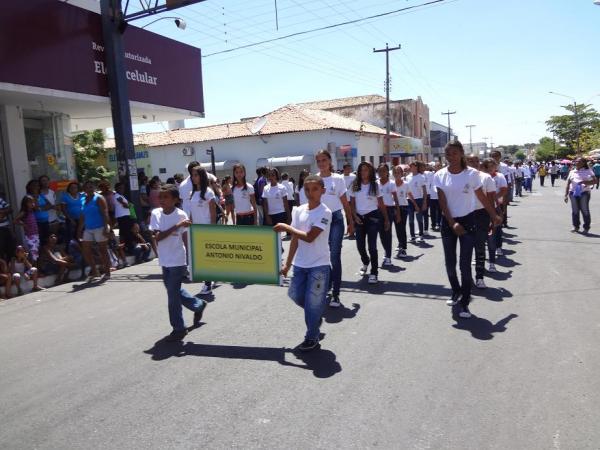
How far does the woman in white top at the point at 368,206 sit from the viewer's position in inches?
281

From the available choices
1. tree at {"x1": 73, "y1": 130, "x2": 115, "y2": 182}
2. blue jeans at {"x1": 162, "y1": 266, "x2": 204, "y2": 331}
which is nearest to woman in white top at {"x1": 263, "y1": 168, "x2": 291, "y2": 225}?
blue jeans at {"x1": 162, "y1": 266, "x2": 204, "y2": 331}

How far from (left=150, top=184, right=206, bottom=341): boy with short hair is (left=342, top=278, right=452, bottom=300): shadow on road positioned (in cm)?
262

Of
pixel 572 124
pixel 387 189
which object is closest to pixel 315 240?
pixel 387 189

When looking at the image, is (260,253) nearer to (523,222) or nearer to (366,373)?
(366,373)

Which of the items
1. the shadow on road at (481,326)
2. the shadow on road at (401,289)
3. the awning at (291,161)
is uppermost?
the awning at (291,161)

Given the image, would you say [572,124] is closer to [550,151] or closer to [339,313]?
[550,151]

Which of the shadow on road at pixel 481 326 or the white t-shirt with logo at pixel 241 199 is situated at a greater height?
the white t-shirt with logo at pixel 241 199

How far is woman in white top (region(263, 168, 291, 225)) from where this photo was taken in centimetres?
1001

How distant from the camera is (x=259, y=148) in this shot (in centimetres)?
3628

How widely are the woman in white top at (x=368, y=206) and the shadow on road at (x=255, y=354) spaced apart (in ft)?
8.92

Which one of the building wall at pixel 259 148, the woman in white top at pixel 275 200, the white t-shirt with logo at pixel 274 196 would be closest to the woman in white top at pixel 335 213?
the woman in white top at pixel 275 200

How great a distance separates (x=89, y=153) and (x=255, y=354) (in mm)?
24145

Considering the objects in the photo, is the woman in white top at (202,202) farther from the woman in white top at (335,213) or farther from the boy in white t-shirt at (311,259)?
the boy in white t-shirt at (311,259)

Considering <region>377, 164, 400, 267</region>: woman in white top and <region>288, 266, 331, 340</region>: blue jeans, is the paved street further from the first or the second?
<region>377, 164, 400, 267</region>: woman in white top
